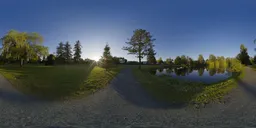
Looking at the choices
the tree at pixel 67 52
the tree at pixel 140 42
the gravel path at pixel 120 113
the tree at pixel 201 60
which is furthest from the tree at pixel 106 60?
the tree at pixel 201 60

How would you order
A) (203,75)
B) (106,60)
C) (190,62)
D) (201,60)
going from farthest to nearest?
1. (190,62)
2. (201,60)
3. (106,60)
4. (203,75)

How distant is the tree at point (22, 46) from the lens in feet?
96.9

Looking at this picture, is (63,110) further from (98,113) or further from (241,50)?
(241,50)

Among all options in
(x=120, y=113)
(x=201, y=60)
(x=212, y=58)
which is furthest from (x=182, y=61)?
(x=120, y=113)

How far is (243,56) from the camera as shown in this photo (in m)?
47.4

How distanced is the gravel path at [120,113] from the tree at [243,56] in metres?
50.2

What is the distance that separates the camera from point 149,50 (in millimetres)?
30516

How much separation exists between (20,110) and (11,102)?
2.02 metres

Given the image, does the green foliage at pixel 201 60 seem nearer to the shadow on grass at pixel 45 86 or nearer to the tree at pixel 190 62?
the tree at pixel 190 62

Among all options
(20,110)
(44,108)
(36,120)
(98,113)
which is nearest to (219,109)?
(98,113)

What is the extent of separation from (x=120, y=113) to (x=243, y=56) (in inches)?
2297

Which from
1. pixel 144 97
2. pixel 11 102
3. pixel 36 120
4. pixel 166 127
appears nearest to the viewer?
pixel 166 127

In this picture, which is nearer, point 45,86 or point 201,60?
point 45,86

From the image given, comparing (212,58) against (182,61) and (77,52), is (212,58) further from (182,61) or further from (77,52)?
(77,52)
